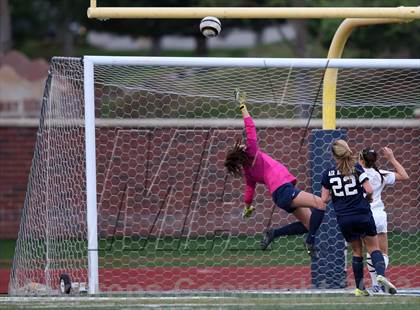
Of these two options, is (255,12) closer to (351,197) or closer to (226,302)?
(351,197)

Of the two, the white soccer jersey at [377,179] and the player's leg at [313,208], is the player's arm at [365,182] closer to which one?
the player's leg at [313,208]

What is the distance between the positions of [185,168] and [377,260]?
640 centimetres

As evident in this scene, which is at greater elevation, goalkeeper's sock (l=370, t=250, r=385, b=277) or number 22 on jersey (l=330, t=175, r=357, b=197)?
number 22 on jersey (l=330, t=175, r=357, b=197)

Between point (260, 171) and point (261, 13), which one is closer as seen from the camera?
point (261, 13)

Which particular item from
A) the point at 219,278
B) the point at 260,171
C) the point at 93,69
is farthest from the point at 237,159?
the point at 219,278

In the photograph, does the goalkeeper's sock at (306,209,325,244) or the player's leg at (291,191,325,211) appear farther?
the goalkeeper's sock at (306,209,325,244)

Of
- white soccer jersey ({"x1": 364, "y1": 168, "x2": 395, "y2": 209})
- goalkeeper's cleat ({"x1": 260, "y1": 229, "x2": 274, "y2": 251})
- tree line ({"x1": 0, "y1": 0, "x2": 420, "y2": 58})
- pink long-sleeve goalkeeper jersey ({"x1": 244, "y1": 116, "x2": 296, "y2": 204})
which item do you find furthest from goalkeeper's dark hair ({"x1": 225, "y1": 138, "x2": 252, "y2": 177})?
tree line ({"x1": 0, "y1": 0, "x2": 420, "y2": 58})

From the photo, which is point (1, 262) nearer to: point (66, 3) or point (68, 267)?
point (68, 267)

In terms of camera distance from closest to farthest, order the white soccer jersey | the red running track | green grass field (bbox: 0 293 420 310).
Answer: green grass field (bbox: 0 293 420 310)
the white soccer jersey
the red running track

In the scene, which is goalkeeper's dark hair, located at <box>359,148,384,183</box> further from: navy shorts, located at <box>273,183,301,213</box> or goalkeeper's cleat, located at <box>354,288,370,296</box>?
goalkeeper's cleat, located at <box>354,288,370,296</box>

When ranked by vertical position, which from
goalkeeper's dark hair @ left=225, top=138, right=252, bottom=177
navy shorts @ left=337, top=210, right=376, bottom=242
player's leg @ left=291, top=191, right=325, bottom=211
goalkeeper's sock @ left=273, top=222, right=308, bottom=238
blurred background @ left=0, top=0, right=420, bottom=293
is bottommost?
navy shorts @ left=337, top=210, right=376, bottom=242

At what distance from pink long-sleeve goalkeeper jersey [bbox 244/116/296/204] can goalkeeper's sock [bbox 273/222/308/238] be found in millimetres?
425

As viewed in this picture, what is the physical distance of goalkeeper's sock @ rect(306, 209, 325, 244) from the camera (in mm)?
11609

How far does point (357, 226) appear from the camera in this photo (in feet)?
36.7
